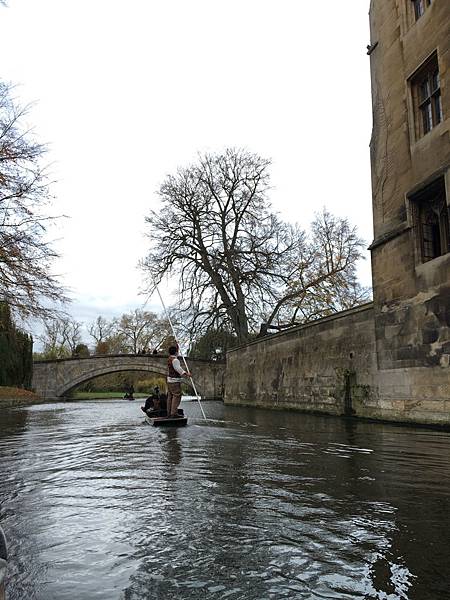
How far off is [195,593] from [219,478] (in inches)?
100

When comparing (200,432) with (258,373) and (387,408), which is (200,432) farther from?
(258,373)

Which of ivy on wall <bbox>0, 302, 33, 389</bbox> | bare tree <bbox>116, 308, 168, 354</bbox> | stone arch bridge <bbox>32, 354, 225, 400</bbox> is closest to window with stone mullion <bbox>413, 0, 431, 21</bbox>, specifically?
ivy on wall <bbox>0, 302, 33, 389</bbox>

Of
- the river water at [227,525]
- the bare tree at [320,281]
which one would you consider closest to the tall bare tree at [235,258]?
the bare tree at [320,281]

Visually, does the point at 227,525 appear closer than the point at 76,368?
Yes

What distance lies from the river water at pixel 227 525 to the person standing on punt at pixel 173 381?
418 cm

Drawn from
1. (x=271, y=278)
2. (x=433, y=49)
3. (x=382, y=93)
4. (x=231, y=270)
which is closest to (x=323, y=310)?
(x=271, y=278)

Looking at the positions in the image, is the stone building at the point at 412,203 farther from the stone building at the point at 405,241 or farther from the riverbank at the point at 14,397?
the riverbank at the point at 14,397

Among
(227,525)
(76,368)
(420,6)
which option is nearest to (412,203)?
(420,6)

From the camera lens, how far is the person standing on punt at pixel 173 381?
10.4m

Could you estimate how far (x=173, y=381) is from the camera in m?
10.6

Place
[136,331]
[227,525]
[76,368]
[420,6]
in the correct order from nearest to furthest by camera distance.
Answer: [227,525] < [420,6] < [76,368] < [136,331]

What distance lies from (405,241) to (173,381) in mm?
6070

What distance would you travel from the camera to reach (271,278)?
28062 millimetres

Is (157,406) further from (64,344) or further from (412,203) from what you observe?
(64,344)
